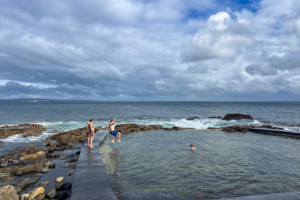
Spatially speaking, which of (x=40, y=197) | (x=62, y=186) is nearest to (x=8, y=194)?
(x=40, y=197)

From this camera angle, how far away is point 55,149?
44.9 feet

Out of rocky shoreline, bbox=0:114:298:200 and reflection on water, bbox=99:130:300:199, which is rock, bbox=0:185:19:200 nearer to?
rocky shoreline, bbox=0:114:298:200

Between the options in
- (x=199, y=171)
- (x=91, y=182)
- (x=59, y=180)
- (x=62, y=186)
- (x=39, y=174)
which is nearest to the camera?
(x=91, y=182)

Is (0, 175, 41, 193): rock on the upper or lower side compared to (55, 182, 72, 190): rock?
lower

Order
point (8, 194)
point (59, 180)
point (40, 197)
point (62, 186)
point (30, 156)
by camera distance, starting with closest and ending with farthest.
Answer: point (8, 194) < point (40, 197) < point (62, 186) < point (59, 180) < point (30, 156)

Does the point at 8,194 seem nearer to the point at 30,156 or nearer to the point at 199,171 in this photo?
the point at 30,156

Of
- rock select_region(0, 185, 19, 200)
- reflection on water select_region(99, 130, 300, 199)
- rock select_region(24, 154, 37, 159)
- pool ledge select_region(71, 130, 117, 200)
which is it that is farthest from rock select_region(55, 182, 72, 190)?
rock select_region(24, 154, 37, 159)

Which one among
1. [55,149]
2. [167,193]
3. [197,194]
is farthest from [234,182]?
[55,149]

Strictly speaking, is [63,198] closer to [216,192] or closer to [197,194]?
[197,194]

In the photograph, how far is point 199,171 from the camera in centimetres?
943

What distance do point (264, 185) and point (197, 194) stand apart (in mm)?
3336

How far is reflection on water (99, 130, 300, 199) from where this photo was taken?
288 inches

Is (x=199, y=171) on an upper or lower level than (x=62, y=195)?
lower

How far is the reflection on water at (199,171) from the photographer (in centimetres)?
731
